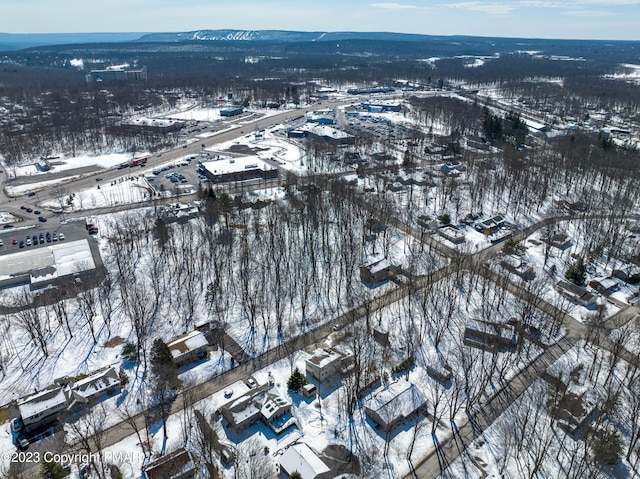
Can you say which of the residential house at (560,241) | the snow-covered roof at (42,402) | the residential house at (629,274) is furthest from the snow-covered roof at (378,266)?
the snow-covered roof at (42,402)

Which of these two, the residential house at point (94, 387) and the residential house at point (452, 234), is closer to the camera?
the residential house at point (94, 387)

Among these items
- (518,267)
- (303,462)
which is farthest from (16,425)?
(518,267)

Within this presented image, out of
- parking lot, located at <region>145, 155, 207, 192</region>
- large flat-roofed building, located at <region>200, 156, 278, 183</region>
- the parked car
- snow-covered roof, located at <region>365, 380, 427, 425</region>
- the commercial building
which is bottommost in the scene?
the parked car

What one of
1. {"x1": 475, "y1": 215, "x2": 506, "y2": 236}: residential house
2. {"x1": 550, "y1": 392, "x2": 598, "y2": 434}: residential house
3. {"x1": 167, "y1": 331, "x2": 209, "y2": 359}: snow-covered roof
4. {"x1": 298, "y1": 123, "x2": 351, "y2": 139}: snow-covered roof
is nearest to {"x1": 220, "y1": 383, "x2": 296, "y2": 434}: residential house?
{"x1": 167, "y1": 331, "x2": 209, "y2": 359}: snow-covered roof

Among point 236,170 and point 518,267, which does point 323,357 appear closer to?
point 518,267

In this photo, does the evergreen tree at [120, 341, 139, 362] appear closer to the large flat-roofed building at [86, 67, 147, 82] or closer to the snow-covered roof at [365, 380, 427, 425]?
the snow-covered roof at [365, 380, 427, 425]

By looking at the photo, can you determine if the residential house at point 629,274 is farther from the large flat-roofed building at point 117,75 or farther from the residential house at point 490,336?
the large flat-roofed building at point 117,75
